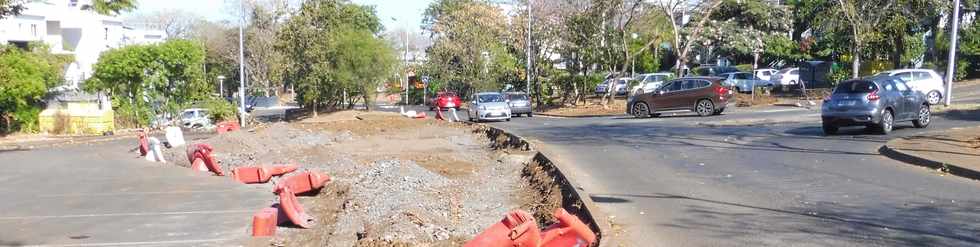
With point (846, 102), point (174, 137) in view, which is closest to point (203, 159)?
point (174, 137)

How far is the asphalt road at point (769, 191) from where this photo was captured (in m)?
9.12

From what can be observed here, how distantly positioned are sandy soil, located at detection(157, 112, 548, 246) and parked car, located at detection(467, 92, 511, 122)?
6.58 meters

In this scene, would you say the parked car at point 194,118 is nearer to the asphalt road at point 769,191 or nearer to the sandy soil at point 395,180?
the sandy soil at point 395,180

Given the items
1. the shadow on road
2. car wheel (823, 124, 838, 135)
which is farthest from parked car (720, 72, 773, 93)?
the shadow on road

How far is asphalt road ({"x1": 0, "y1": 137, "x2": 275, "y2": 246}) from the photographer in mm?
11672

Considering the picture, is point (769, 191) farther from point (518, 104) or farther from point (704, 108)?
point (518, 104)

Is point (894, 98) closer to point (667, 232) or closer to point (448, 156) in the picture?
point (448, 156)

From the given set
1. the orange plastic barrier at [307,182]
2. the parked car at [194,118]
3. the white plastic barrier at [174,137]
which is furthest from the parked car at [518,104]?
the orange plastic barrier at [307,182]

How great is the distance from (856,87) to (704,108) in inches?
471

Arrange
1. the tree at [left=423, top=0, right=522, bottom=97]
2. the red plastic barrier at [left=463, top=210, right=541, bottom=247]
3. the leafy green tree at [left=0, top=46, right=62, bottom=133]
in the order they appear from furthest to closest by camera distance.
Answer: the tree at [left=423, top=0, right=522, bottom=97] → the leafy green tree at [left=0, top=46, right=62, bottom=133] → the red plastic barrier at [left=463, top=210, right=541, bottom=247]

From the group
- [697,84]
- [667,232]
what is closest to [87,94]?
[697,84]

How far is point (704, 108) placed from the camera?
1334 inches

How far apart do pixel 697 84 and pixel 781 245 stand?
26.3 metres

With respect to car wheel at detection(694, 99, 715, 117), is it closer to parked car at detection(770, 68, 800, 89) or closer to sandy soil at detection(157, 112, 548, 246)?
sandy soil at detection(157, 112, 548, 246)
